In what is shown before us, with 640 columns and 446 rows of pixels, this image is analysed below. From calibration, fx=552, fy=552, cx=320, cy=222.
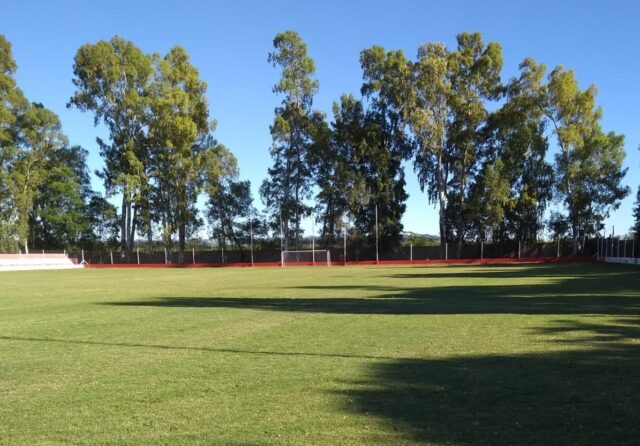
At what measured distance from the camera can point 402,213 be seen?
206 feet

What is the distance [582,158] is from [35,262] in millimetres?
62713

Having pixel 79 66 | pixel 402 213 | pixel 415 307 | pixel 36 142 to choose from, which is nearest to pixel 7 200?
pixel 36 142

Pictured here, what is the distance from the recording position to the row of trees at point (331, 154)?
5688 centimetres

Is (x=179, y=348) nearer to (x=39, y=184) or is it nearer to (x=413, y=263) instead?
(x=413, y=263)

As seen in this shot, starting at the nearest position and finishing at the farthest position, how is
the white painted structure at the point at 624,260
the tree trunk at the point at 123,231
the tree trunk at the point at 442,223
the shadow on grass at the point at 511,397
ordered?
1. the shadow on grass at the point at 511,397
2. the white painted structure at the point at 624,260
3. the tree trunk at the point at 442,223
4. the tree trunk at the point at 123,231

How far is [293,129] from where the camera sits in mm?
63812

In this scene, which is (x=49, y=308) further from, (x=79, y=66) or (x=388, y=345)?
(x=79, y=66)

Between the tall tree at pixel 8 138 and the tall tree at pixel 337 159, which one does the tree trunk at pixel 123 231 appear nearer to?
the tall tree at pixel 8 138

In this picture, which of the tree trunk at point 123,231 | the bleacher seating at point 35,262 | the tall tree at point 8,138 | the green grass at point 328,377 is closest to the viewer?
the green grass at point 328,377

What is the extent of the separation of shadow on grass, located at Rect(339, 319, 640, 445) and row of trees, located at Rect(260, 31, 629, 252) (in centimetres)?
4992

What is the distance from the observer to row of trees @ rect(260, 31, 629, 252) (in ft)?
185

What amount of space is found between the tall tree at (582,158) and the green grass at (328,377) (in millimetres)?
45387

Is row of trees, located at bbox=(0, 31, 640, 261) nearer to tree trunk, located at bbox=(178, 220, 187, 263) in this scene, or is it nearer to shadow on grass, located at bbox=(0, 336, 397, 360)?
tree trunk, located at bbox=(178, 220, 187, 263)

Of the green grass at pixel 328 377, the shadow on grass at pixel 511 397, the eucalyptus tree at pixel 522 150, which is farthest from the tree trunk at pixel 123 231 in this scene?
the shadow on grass at pixel 511 397
